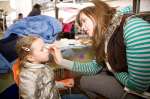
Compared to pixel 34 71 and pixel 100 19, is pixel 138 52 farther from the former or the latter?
pixel 34 71

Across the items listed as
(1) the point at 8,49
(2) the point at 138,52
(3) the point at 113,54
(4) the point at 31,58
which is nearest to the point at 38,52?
(4) the point at 31,58

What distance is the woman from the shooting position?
1158 millimetres

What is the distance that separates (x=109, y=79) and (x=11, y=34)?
64cm

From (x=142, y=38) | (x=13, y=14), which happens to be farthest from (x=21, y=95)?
(x=13, y=14)

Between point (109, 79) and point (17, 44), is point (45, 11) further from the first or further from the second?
point (109, 79)

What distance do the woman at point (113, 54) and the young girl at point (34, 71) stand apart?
0.37ft

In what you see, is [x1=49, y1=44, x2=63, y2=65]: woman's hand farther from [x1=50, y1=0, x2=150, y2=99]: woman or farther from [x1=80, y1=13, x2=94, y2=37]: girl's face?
[x1=80, y1=13, x2=94, y2=37]: girl's face

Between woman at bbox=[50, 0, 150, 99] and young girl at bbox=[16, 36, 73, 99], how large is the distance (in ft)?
0.37

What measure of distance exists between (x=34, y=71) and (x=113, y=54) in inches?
17.5

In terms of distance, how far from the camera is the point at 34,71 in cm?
144

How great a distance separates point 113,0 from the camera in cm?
217

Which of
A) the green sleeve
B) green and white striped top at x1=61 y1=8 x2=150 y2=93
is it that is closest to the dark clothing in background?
the green sleeve

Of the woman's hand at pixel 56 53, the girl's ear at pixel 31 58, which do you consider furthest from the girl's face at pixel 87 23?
the girl's ear at pixel 31 58

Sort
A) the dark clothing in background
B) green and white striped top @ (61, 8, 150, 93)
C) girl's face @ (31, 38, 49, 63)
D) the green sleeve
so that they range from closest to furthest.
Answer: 1. green and white striped top @ (61, 8, 150, 93)
2. the dark clothing in background
3. girl's face @ (31, 38, 49, 63)
4. the green sleeve
